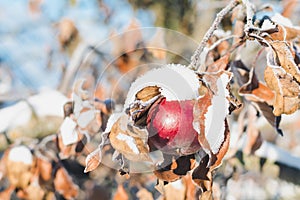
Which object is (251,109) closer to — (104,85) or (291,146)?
(104,85)

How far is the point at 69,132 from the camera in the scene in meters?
1.27

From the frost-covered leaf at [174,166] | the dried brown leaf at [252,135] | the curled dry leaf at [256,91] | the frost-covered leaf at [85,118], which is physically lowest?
the dried brown leaf at [252,135]

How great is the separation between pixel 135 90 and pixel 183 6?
141cm

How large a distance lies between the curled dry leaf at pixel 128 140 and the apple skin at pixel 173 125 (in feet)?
0.09

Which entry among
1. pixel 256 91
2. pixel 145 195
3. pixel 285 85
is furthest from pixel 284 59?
pixel 145 195

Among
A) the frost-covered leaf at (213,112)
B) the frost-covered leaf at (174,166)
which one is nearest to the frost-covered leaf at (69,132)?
the frost-covered leaf at (174,166)

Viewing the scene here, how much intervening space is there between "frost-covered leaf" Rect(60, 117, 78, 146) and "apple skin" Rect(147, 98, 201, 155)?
1.62ft

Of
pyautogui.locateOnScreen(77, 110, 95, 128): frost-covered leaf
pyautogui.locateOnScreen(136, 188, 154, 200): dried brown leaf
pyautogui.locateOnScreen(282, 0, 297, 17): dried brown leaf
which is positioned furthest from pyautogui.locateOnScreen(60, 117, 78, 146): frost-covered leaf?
pyautogui.locateOnScreen(282, 0, 297, 17): dried brown leaf

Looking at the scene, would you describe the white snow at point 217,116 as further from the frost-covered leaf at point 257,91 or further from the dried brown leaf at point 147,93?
the frost-covered leaf at point 257,91

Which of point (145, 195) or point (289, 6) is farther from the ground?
point (289, 6)

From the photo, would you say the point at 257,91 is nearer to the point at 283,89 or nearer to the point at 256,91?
the point at 256,91

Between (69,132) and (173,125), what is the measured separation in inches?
21.7

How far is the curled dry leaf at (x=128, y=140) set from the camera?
28.8 inches

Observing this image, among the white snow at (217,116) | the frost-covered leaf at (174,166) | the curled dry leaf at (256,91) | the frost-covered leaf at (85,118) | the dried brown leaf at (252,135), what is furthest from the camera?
the dried brown leaf at (252,135)
